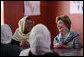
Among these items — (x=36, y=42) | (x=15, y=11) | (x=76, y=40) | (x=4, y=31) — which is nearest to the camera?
(x=36, y=42)

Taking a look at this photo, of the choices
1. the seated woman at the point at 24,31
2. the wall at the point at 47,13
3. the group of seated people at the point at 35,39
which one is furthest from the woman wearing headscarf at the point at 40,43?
the wall at the point at 47,13

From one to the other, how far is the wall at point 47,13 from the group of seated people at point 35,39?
75cm

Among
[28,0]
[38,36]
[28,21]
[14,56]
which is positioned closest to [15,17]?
[28,0]

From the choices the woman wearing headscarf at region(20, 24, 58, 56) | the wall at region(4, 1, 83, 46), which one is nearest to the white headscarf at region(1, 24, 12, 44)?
the woman wearing headscarf at region(20, 24, 58, 56)

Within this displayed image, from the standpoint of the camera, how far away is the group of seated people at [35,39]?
165cm

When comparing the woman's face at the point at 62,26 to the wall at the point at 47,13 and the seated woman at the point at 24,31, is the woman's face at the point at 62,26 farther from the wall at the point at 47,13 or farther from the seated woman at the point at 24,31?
the wall at the point at 47,13

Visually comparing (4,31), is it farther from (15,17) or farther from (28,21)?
(15,17)

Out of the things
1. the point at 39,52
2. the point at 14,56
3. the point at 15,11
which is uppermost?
the point at 15,11

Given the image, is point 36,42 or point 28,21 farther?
point 28,21

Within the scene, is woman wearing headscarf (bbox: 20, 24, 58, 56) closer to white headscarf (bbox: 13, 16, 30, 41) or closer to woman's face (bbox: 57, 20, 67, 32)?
woman's face (bbox: 57, 20, 67, 32)

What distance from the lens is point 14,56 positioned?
2154mm

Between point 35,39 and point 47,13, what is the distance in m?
3.25

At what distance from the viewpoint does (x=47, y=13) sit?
4855 mm

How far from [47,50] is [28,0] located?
280 centimetres
